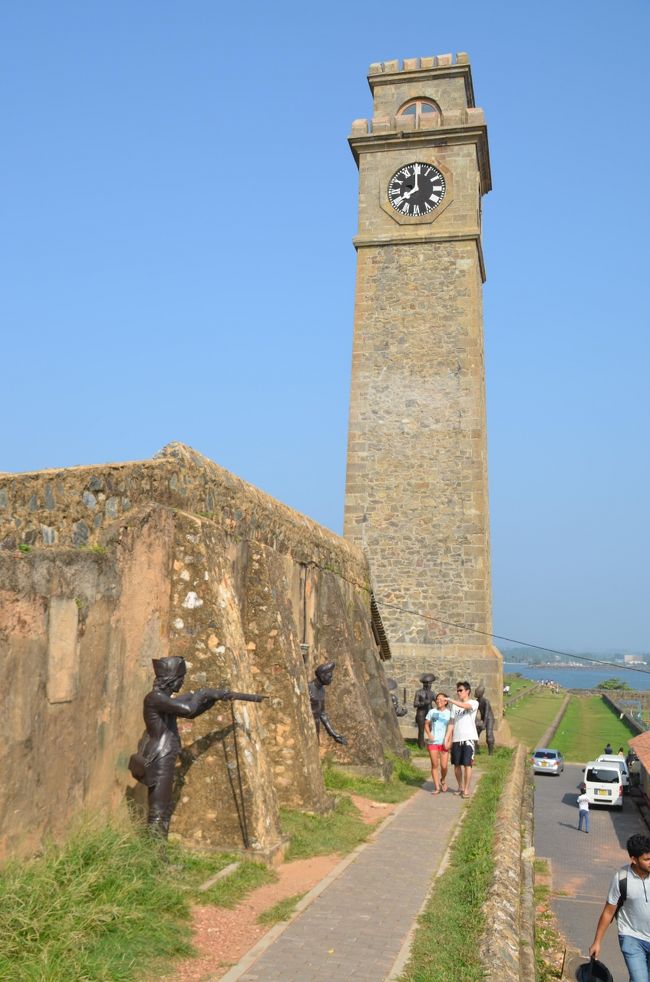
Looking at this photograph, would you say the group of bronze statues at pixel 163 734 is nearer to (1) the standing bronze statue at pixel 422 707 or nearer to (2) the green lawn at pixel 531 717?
(1) the standing bronze statue at pixel 422 707

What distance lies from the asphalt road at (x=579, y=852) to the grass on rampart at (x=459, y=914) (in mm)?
4582

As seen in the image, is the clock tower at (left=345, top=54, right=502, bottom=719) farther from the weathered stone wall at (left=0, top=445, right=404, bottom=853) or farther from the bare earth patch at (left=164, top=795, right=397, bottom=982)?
the bare earth patch at (left=164, top=795, right=397, bottom=982)

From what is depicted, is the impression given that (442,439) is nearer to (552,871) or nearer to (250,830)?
(552,871)

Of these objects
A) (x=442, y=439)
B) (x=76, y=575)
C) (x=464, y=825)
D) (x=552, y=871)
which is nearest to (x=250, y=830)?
(x=76, y=575)

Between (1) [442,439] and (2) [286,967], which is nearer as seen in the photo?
(2) [286,967]

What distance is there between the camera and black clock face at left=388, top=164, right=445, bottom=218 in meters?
23.9

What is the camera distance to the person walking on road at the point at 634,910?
5578 millimetres

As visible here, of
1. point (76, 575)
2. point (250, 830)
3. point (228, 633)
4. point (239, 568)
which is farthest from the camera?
point (239, 568)

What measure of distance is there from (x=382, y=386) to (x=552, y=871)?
1200cm

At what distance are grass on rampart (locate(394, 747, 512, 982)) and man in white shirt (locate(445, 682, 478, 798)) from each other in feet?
4.95

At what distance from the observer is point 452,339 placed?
23031 mm

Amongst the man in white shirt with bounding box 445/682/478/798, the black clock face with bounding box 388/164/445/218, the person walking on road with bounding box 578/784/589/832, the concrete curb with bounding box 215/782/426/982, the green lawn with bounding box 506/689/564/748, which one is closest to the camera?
the concrete curb with bounding box 215/782/426/982

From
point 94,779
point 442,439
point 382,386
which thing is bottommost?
point 94,779

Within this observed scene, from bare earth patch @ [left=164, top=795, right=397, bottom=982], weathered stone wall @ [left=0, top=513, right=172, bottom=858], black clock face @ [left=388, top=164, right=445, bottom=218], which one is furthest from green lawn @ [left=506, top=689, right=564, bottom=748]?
weathered stone wall @ [left=0, top=513, right=172, bottom=858]
